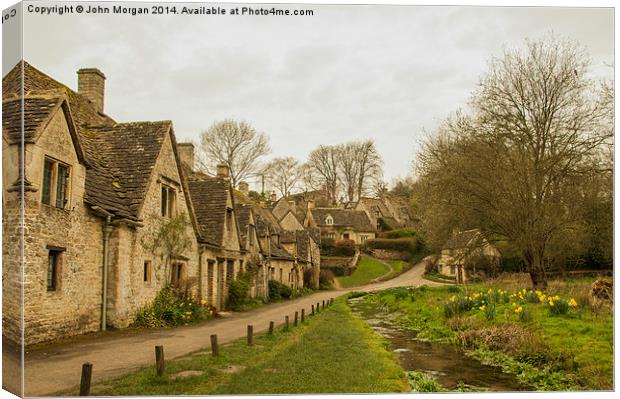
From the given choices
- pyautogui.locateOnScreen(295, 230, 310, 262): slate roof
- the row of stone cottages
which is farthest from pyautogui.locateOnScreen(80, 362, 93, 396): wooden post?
pyautogui.locateOnScreen(295, 230, 310, 262): slate roof

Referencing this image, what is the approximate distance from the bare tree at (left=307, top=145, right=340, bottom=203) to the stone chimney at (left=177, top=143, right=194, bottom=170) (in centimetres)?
640

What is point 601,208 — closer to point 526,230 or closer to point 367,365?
point 367,365

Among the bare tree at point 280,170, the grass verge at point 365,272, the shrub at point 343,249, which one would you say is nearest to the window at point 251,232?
the bare tree at point 280,170

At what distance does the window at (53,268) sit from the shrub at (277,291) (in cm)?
2356

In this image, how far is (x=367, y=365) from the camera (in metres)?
11.0

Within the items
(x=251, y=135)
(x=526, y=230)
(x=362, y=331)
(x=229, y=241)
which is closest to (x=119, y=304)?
(x=251, y=135)

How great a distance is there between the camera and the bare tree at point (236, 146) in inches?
533

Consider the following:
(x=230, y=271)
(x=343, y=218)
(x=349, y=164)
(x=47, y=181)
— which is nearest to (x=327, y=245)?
(x=343, y=218)

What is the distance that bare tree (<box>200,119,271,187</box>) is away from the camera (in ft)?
44.4

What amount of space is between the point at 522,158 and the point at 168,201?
47.6 feet

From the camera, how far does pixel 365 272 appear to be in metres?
61.7

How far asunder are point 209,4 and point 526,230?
1778 cm

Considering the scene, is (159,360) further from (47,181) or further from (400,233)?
(400,233)

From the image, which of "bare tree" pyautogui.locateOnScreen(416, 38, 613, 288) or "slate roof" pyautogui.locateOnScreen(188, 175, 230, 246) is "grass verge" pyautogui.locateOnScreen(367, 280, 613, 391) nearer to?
"bare tree" pyautogui.locateOnScreen(416, 38, 613, 288)
